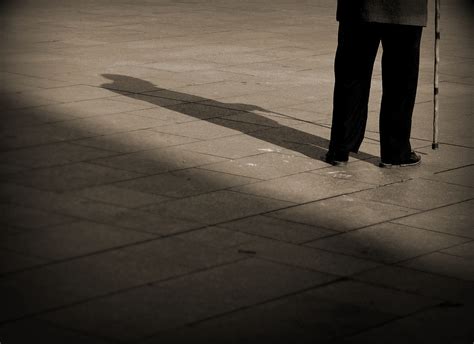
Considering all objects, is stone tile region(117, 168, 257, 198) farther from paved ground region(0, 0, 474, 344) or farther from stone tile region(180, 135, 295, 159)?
stone tile region(180, 135, 295, 159)

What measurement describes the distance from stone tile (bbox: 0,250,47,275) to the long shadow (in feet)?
10.1

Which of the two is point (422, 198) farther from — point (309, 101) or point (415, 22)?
point (309, 101)

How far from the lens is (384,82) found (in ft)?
27.8

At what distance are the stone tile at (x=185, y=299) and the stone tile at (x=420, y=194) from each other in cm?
164

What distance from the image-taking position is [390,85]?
8438 millimetres

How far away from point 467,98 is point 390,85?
9.24 feet

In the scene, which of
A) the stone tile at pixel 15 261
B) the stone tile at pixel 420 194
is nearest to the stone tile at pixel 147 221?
the stone tile at pixel 15 261

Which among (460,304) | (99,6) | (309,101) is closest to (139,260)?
(460,304)

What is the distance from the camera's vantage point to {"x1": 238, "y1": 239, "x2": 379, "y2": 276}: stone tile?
19.9 ft

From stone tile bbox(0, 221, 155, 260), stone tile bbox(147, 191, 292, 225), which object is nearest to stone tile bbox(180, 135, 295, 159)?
stone tile bbox(147, 191, 292, 225)

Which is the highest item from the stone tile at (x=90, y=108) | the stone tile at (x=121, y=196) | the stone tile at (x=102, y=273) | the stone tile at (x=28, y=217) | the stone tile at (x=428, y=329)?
the stone tile at (x=428, y=329)

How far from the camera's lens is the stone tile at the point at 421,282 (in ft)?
18.6

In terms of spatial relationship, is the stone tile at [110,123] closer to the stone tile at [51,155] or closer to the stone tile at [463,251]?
the stone tile at [51,155]

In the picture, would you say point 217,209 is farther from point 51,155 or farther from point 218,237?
point 51,155
